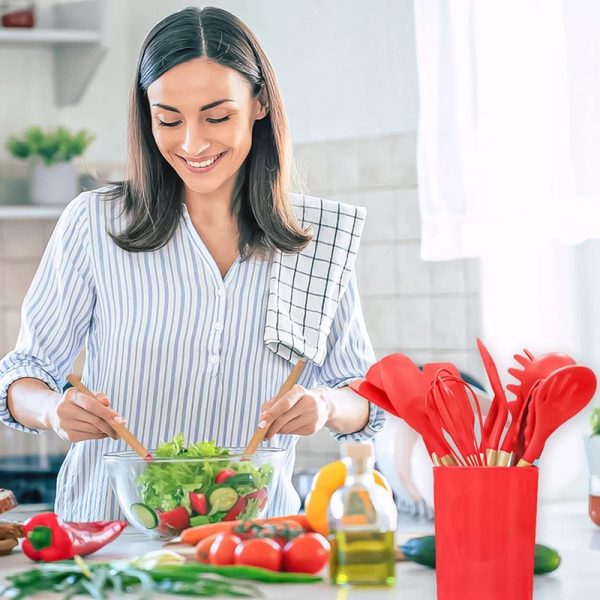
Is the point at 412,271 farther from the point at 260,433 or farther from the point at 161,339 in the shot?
the point at 260,433

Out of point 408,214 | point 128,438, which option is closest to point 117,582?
point 128,438

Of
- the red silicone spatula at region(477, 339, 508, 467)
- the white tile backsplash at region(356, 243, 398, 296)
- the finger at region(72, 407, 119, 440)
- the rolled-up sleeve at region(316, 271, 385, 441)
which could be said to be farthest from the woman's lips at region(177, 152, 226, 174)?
the white tile backsplash at region(356, 243, 398, 296)

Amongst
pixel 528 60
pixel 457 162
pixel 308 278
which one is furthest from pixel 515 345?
pixel 308 278

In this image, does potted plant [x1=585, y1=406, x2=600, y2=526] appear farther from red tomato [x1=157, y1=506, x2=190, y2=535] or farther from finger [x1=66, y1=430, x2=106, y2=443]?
finger [x1=66, y1=430, x2=106, y2=443]

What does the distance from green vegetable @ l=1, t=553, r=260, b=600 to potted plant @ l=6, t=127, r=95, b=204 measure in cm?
256

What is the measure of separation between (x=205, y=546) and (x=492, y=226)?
1.80 meters

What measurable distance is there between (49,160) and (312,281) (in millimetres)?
1946

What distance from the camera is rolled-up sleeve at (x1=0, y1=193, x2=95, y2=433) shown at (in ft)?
6.15

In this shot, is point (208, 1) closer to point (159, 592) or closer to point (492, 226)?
point (492, 226)

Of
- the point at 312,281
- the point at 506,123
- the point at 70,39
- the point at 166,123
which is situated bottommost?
the point at 312,281

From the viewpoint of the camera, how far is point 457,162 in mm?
3131

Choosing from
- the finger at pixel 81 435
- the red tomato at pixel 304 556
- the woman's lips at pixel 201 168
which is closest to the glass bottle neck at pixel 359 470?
the red tomato at pixel 304 556

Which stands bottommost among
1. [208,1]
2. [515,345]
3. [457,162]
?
[515,345]

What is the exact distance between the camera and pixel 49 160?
371 cm
